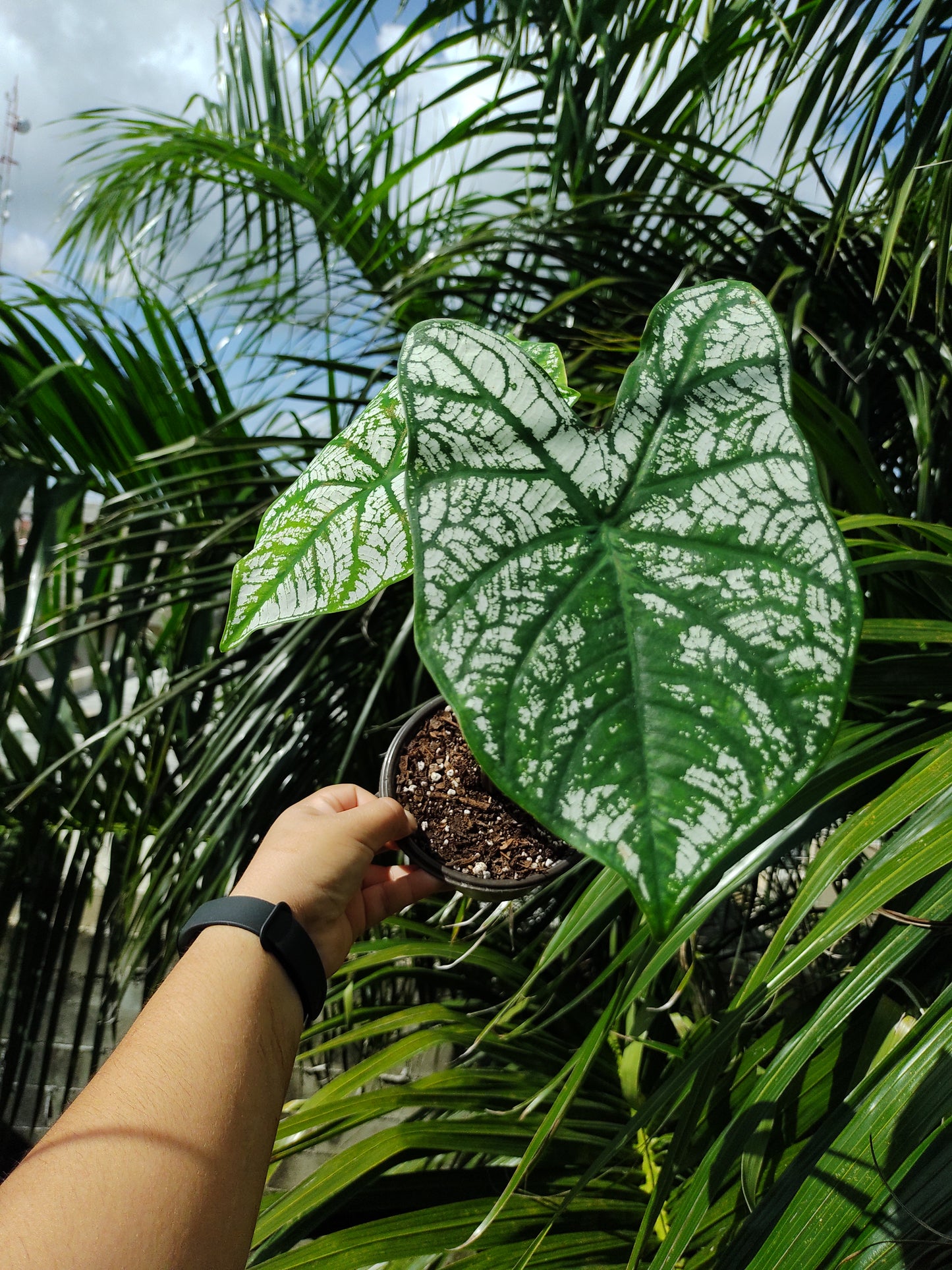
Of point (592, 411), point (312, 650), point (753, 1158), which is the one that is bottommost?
point (753, 1158)

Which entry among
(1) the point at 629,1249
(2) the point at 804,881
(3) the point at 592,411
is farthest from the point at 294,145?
(1) the point at 629,1249

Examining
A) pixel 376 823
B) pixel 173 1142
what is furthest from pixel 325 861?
pixel 173 1142

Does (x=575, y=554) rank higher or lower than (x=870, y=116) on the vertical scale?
lower

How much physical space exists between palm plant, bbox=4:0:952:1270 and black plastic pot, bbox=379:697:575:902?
6cm

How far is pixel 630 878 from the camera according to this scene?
15 cm

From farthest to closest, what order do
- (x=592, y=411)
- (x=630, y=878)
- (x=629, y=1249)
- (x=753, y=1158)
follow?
(x=592, y=411), (x=629, y=1249), (x=753, y=1158), (x=630, y=878)

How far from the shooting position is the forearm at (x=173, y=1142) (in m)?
0.26

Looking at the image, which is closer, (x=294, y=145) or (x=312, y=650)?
(x=312, y=650)

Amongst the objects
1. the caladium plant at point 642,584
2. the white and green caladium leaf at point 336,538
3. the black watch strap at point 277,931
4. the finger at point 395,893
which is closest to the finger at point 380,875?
the finger at point 395,893

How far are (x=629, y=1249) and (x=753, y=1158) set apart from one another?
0.17 metres

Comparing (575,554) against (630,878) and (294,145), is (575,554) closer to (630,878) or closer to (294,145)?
(630,878)

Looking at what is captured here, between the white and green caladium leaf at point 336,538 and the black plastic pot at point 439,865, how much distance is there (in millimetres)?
172

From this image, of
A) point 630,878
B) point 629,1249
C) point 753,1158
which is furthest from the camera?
point 629,1249

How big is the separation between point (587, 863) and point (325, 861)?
0.23 metres
